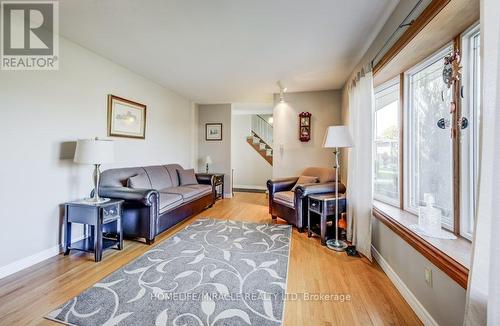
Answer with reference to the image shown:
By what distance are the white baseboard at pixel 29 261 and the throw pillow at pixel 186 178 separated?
2.24 m

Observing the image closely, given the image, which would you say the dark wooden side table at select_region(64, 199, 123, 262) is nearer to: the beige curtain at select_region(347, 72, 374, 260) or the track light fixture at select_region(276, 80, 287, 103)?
the beige curtain at select_region(347, 72, 374, 260)

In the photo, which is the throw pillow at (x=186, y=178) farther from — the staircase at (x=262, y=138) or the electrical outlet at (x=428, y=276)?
the electrical outlet at (x=428, y=276)

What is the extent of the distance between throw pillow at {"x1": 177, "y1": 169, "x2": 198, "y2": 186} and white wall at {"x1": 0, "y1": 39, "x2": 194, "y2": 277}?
1.28m

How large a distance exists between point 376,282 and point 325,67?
292 cm

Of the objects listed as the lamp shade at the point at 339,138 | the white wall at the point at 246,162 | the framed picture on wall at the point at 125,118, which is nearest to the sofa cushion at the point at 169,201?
the framed picture on wall at the point at 125,118

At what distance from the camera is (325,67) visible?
132 inches

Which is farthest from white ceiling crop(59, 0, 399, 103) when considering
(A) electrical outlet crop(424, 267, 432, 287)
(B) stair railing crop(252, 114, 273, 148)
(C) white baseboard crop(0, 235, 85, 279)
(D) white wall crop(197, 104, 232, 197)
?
(B) stair railing crop(252, 114, 273, 148)

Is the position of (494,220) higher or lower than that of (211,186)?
higher

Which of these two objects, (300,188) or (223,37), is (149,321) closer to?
(300,188)

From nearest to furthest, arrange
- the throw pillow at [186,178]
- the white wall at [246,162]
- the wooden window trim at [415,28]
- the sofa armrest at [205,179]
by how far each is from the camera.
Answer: the wooden window trim at [415,28] < the throw pillow at [186,178] < the sofa armrest at [205,179] < the white wall at [246,162]

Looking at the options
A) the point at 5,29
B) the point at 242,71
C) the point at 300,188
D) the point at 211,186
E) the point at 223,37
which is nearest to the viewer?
the point at 5,29

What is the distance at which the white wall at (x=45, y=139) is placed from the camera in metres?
2.11

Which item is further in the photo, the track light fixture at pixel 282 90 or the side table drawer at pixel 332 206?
the track light fixture at pixel 282 90

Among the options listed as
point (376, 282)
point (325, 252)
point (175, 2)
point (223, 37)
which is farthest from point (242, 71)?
point (376, 282)
